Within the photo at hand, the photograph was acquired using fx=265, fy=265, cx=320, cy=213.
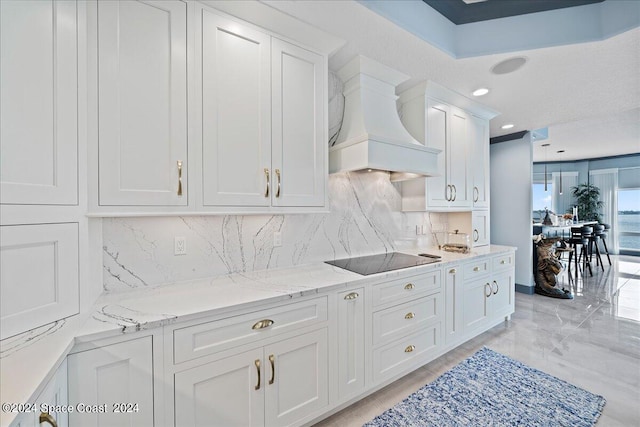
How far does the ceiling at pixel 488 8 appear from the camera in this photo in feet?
6.58

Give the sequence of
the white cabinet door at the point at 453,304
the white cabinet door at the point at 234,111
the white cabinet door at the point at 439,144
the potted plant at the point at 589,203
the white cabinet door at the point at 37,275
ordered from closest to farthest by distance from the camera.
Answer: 1. the white cabinet door at the point at 37,275
2. the white cabinet door at the point at 234,111
3. the white cabinet door at the point at 453,304
4. the white cabinet door at the point at 439,144
5. the potted plant at the point at 589,203

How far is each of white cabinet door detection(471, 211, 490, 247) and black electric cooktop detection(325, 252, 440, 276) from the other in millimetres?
1030

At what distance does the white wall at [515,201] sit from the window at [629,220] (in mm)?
6123

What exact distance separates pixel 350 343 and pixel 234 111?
65.0 inches

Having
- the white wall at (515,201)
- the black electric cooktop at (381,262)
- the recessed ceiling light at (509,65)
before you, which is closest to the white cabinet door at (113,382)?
the black electric cooktop at (381,262)

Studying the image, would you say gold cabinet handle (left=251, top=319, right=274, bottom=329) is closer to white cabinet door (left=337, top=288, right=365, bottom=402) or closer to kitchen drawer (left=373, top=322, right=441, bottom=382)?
white cabinet door (left=337, top=288, right=365, bottom=402)

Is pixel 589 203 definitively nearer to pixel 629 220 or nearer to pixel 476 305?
pixel 629 220

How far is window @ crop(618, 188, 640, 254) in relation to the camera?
24.2 feet

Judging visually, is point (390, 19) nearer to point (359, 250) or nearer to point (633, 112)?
point (359, 250)

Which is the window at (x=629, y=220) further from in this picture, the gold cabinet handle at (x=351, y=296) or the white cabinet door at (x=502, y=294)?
the gold cabinet handle at (x=351, y=296)

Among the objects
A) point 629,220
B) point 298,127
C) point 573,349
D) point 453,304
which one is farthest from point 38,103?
point 629,220

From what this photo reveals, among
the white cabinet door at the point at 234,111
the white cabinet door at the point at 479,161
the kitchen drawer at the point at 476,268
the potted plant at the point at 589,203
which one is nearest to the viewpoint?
the white cabinet door at the point at 234,111

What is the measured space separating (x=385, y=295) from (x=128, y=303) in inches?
61.9

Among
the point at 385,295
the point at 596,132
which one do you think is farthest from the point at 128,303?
the point at 596,132
